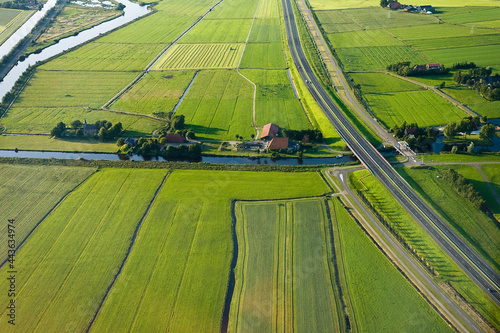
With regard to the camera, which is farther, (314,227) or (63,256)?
(314,227)

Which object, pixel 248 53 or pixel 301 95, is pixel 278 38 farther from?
pixel 301 95

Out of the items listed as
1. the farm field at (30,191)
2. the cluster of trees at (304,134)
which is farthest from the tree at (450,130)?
the farm field at (30,191)

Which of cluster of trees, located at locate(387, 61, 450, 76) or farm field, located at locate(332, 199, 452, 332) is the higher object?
cluster of trees, located at locate(387, 61, 450, 76)

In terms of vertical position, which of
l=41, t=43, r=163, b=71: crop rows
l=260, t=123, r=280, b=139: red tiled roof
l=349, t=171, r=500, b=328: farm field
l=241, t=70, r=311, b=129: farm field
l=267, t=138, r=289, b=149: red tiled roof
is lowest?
l=349, t=171, r=500, b=328: farm field

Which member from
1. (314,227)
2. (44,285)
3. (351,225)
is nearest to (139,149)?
(44,285)

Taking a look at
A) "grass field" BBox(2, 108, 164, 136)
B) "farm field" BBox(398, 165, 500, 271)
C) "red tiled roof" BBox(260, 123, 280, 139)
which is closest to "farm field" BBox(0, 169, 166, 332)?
"grass field" BBox(2, 108, 164, 136)

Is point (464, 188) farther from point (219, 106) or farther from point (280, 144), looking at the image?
point (219, 106)

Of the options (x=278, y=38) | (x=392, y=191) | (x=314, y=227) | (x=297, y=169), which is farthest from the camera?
(x=278, y=38)

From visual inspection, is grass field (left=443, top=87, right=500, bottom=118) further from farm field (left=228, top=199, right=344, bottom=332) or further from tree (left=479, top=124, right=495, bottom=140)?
farm field (left=228, top=199, right=344, bottom=332)
